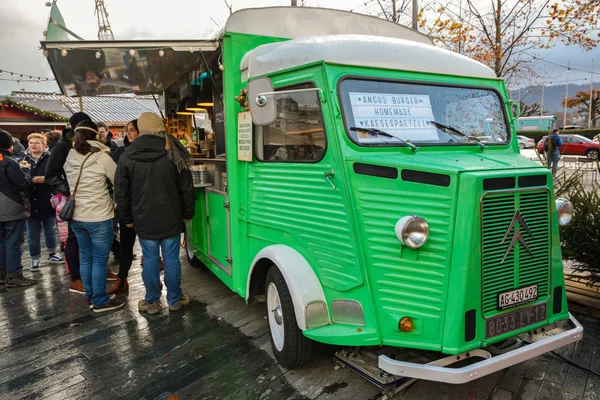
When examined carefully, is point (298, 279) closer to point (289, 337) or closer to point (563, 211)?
point (289, 337)

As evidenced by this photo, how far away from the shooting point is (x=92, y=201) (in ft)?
13.5

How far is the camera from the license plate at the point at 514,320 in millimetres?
2363

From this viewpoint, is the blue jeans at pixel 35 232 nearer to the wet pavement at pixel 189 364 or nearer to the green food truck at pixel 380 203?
the wet pavement at pixel 189 364

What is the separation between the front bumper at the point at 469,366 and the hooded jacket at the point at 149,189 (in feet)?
8.43

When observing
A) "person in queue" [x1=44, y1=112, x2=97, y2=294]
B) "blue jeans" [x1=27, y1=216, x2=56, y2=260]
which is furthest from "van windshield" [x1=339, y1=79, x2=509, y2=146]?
"blue jeans" [x1=27, y1=216, x2=56, y2=260]

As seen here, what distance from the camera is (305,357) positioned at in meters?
3.05

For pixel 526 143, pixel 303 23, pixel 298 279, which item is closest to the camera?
pixel 298 279

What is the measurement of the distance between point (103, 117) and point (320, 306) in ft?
63.9

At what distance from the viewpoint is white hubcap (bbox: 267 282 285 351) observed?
3.19m

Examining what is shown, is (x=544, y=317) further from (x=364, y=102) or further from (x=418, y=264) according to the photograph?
(x=364, y=102)

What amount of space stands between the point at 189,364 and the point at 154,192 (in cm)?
163

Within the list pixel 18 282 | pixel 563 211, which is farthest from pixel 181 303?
pixel 563 211

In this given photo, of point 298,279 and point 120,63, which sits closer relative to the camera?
point 298,279

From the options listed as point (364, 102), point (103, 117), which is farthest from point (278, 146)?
point (103, 117)
